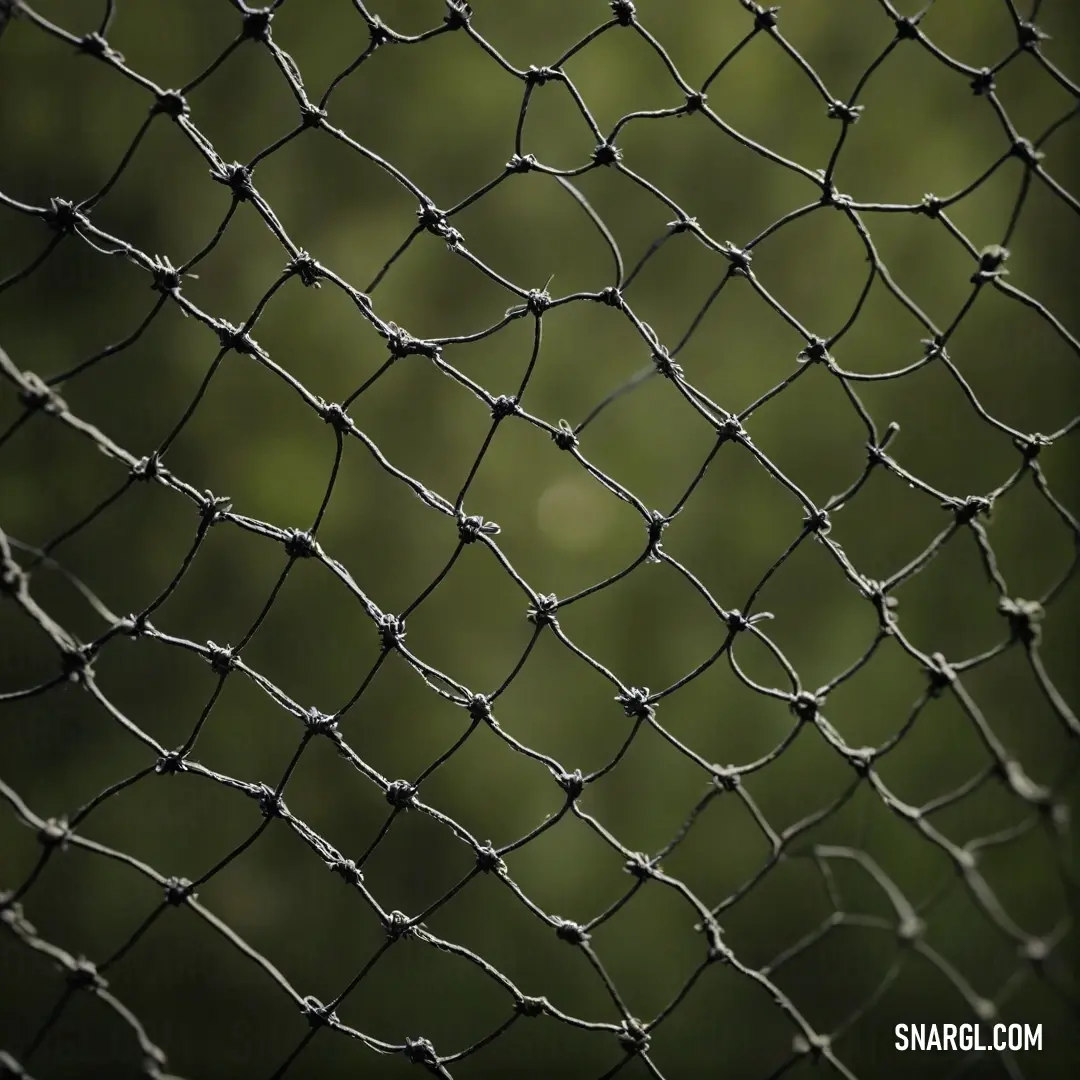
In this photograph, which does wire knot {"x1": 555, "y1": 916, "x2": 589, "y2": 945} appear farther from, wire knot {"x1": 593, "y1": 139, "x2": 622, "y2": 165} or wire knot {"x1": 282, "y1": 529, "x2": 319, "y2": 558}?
wire knot {"x1": 593, "y1": 139, "x2": 622, "y2": 165}

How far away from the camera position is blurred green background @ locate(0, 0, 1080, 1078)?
1.38 m

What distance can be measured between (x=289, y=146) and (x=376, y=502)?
493mm

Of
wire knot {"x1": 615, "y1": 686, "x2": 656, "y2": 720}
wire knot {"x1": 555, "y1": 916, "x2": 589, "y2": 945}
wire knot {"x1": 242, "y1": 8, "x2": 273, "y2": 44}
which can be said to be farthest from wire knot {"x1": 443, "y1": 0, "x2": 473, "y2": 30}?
wire knot {"x1": 555, "y1": 916, "x2": 589, "y2": 945}

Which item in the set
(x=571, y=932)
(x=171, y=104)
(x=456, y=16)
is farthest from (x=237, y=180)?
(x=571, y=932)

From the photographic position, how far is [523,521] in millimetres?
1426

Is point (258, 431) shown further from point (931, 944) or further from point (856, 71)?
point (931, 944)

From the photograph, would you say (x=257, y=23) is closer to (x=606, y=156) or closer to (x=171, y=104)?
(x=171, y=104)

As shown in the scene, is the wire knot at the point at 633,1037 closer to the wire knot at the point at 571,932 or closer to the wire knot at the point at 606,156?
the wire knot at the point at 571,932

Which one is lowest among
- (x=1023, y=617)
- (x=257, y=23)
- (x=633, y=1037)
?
(x=633, y=1037)

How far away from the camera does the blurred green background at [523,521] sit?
138cm

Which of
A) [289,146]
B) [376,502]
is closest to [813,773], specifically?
[376,502]

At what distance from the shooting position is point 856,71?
4.62 ft

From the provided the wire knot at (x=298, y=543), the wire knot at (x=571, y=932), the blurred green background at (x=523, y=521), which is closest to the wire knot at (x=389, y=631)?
the wire knot at (x=298, y=543)

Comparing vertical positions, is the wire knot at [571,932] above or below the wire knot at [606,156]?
below
